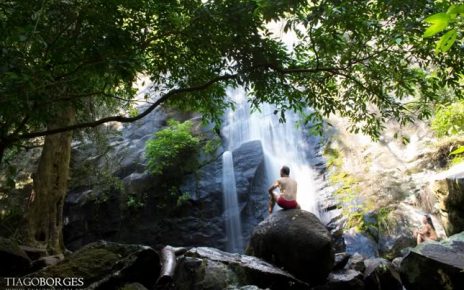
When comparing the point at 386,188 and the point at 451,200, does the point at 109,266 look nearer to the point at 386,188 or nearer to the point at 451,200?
the point at 451,200

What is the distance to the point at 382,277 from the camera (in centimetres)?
793

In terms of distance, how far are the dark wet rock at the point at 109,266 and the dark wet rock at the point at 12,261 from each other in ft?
2.54

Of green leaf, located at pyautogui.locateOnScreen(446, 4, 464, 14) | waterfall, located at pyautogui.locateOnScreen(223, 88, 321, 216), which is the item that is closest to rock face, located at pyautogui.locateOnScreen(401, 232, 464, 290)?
green leaf, located at pyautogui.locateOnScreen(446, 4, 464, 14)

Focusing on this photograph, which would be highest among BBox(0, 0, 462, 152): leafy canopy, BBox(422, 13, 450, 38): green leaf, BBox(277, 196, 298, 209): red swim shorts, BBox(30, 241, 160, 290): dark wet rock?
BBox(0, 0, 462, 152): leafy canopy

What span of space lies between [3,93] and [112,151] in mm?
12716

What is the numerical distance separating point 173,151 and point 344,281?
8564 mm

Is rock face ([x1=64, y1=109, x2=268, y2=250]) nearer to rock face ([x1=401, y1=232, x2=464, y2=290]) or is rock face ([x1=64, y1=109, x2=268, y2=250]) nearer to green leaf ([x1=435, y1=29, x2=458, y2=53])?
rock face ([x1=401, y1=232, x2=464, y2=290])

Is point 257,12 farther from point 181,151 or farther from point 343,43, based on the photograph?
point 181,151

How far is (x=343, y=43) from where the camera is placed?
5.42m

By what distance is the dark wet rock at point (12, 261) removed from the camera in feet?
17.7

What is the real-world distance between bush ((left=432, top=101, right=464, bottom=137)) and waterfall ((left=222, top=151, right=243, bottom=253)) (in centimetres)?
693

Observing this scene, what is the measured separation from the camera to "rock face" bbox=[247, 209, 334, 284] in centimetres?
712

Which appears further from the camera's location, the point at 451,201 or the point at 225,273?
the point at 451,201

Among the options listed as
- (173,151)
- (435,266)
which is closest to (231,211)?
(173,151)
